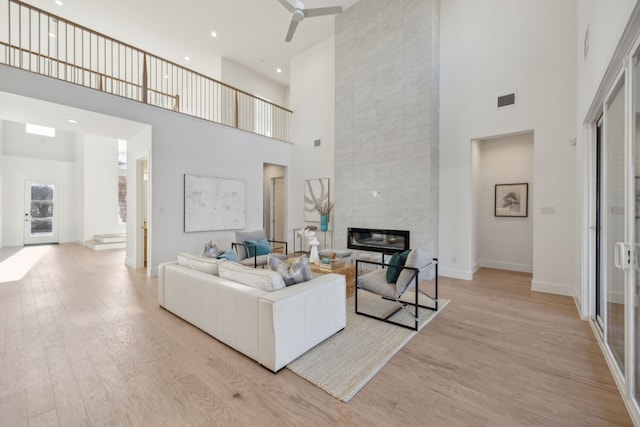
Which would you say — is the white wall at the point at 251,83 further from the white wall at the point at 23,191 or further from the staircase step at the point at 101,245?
the white wall at the point at 23,191

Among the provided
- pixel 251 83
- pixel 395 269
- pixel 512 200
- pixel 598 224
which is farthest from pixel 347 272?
pixel 251 83

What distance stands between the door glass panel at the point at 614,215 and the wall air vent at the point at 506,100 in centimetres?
230

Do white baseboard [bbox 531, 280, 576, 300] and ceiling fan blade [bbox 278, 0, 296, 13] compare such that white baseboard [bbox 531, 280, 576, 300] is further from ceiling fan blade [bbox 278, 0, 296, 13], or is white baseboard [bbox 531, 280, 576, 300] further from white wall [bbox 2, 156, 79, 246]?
white wall [bbox 2, 156, 79, 246]

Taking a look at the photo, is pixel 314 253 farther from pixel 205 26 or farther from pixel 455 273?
pixel 205 26

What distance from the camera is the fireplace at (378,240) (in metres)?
5.13

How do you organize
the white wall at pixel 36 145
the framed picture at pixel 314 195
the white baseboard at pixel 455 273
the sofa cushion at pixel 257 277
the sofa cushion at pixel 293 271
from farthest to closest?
1. the white wall at pixel 36 145
2. the framed picture at pixel 314 195
3. the white baseboard at pixel 455 273
4. the sofa cushion at pixel 293 271
5. the sofa cushion at pixel 257 277

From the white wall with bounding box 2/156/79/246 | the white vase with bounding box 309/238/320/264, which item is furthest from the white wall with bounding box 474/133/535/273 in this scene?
the white wall with bounding box 2/156/79/246

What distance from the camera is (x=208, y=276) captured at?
2.68 metres

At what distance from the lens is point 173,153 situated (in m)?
5.33

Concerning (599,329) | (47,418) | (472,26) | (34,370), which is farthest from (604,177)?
(34,370)

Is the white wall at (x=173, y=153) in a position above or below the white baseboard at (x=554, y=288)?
above

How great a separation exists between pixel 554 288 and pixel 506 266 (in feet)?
4.91

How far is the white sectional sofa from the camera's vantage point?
203 centimetres

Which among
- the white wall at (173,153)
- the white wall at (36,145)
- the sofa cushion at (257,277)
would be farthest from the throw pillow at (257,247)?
the white wall at (36,145)
